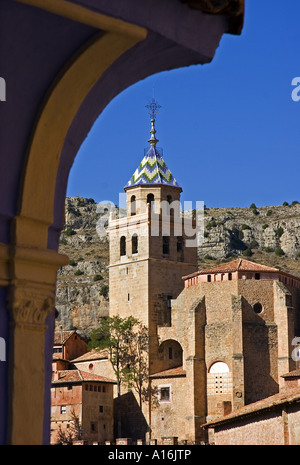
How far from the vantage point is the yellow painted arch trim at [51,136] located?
492cm

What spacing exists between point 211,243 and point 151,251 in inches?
1738

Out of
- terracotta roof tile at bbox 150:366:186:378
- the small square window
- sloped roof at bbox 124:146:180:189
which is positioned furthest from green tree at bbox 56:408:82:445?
sloped roof at bbox 124:146:180:189

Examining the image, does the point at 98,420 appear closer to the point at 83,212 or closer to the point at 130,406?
the point at 130,406

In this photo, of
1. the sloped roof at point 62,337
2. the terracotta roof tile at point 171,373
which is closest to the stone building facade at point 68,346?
the sloped roof at point 62,337

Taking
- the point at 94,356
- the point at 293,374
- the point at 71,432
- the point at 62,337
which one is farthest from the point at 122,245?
the point at 293,374

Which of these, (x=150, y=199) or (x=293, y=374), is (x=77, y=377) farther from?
(x=293, y=374)

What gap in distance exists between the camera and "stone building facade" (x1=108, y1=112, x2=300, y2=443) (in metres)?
48.2

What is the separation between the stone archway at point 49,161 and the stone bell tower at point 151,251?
47539 mm

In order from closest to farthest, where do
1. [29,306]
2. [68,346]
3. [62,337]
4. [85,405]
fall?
1. [29,306]
2. [85,405]
3. [68,346]
4. [62,337]

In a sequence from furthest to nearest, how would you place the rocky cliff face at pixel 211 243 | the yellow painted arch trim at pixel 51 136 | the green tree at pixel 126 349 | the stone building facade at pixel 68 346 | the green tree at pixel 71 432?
the rocky cliff face at pixel 211 243
the stone building facade at pixel 68 346
the green tree at pixel 126 349
the green tree at pixel 71 432
the yellow painted arch trim at pixel 51 136

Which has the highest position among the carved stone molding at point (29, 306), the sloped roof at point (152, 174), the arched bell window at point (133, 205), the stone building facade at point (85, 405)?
the sloped roof at point (152, 174)

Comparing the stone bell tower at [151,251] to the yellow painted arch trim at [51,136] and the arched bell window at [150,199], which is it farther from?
the yellow painted arch trim at [51,136]

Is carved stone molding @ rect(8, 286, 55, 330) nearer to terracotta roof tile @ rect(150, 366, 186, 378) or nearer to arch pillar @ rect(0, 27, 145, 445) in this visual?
arch pillar @ rect(0, 27, 145, 445)

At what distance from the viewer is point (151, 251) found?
54.6m
